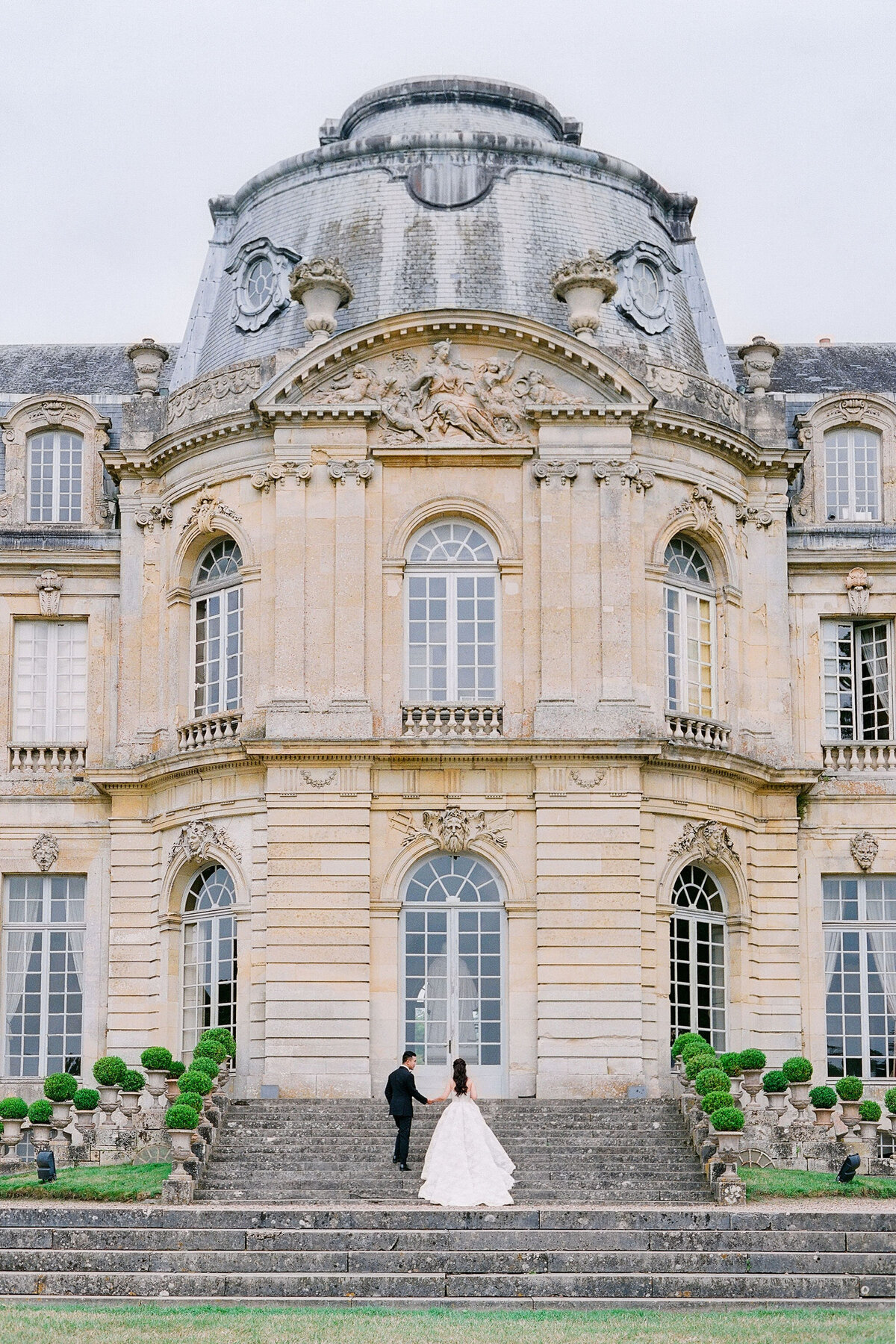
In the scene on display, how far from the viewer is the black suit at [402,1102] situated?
83.3ft

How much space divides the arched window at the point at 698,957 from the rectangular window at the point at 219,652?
260 inches

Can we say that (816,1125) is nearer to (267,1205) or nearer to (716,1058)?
(716,1058)

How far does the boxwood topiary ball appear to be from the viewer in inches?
1038

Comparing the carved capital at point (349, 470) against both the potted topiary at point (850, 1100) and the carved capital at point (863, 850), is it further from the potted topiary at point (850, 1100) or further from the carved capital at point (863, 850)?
the potted topiary at point (850, 1100)

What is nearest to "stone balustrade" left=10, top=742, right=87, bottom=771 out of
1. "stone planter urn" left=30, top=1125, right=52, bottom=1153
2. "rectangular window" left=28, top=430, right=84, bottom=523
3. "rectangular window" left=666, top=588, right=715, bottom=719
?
"rectangular window" left=28, top=430, right=84, bottom=523

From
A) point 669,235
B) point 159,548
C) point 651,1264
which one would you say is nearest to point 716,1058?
point 651,1264

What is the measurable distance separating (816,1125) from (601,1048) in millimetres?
2917

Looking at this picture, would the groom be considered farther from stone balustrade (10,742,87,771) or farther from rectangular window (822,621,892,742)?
rectangular window (822,621,892,742)

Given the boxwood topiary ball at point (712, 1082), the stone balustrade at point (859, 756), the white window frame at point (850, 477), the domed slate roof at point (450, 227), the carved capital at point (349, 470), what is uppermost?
the domed slate roof at point (450, 227)

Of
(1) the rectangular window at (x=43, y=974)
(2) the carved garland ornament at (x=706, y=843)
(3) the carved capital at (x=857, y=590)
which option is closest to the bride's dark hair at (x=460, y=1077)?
(2) the carved garland ornament at (x=706, y=843)

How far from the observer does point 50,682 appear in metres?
34.4

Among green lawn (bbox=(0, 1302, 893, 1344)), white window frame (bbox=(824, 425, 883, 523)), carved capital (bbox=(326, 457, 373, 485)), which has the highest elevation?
white window frame (bbox=(824, 425, 883, 523))

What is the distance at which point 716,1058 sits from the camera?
91.7ft

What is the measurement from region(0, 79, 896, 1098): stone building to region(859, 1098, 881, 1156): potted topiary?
106 inches
